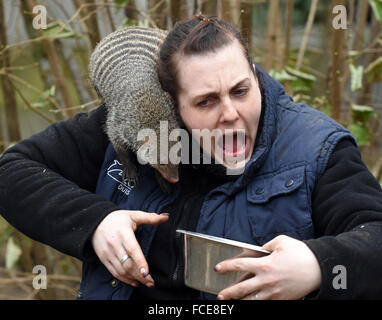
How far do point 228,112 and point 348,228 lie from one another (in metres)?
0.45

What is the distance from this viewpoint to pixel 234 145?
5.11ft

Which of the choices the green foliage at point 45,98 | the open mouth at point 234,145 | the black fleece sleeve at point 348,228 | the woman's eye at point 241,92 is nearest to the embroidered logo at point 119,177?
the open mouth at point 234,145

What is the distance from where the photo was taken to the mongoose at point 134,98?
1.89 m

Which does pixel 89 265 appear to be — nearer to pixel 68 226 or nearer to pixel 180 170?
pixel 68 226

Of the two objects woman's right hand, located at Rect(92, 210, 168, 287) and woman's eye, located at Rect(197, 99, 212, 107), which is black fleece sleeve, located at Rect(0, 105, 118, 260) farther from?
→ woman's eye, located at Rect(197, 99, 212, 107)

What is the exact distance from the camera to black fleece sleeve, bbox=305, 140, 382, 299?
3.85 feet

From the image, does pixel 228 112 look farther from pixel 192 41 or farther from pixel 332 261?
pixel 332 261

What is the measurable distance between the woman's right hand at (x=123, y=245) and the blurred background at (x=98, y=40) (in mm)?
1113

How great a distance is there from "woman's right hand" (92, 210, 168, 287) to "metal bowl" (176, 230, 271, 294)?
4.9 inches

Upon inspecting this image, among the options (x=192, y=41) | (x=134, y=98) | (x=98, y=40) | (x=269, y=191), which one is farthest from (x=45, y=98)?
(x=269, y=191)

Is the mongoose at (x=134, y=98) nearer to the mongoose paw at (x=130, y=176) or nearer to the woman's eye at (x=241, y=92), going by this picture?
the mongoose paw at (x=130, y=176)

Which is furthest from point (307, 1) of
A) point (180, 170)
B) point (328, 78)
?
point (180, 170)

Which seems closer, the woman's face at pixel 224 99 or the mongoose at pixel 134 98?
the woman's face at pixel 224 99
